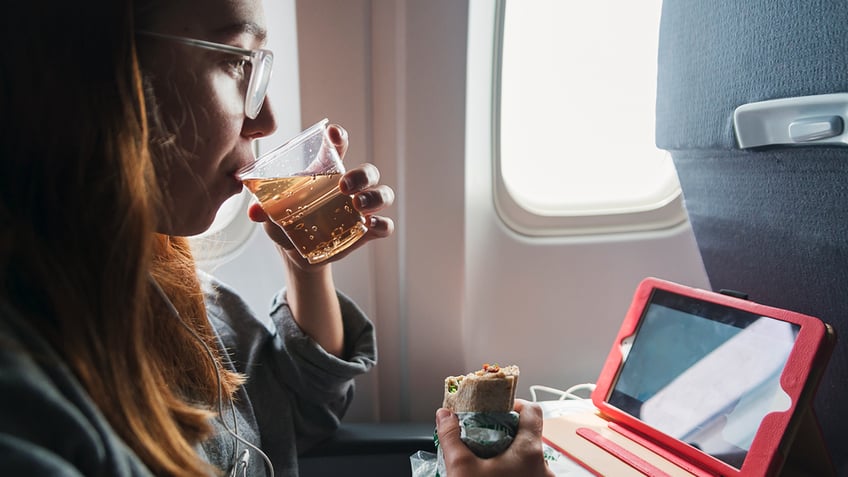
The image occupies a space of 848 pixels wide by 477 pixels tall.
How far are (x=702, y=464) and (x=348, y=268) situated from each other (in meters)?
0.74

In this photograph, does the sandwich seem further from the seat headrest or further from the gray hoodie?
the seat headrest

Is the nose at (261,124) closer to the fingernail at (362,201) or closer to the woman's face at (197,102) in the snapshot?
the woman's face at (197,102)

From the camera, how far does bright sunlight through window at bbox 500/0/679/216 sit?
1.36 m

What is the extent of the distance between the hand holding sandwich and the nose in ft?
Answer: 1.44

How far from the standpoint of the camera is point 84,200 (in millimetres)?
557

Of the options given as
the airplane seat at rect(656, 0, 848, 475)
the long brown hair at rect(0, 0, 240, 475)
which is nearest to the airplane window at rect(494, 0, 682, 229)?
the airplane seat at rect(656, 0, 848, 475)

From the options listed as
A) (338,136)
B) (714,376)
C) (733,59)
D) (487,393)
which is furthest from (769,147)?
(338,136)

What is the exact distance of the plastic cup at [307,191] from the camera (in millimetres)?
816

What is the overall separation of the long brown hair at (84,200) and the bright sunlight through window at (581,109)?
0.88m

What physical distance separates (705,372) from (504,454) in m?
0.38

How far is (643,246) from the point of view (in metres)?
1.45

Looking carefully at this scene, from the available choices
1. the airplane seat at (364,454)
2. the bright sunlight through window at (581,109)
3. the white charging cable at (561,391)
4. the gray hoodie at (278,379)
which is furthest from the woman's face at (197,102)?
the white charging cable at (561,391)

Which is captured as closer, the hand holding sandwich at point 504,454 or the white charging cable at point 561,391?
the hand holding sandwich at point 504,454

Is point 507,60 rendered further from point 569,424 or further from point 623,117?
Result: point 569,424
